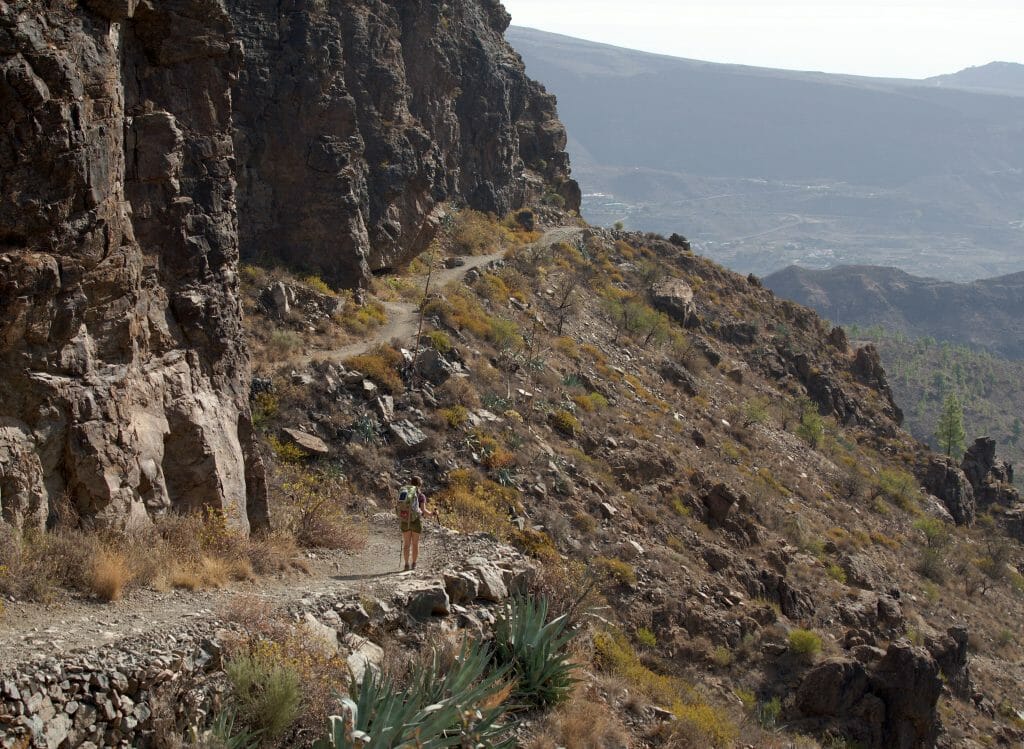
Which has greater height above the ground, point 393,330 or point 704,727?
point 393,330

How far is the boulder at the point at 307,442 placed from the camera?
17.5m

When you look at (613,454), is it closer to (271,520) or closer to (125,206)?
(271,520)

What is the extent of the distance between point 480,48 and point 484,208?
29.6ft

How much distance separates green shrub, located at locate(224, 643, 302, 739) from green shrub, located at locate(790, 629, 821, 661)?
13.0 metres

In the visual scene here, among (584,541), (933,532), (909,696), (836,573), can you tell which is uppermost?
(584,541)

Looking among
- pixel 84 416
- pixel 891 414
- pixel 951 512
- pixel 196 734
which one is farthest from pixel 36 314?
pixel 891 414

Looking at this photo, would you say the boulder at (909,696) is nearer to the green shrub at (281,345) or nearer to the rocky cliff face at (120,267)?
the rocky cliff face at (120,267)

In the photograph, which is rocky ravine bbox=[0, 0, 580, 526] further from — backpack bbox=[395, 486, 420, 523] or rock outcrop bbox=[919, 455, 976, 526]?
rock outcrop bbox=[919, 455, 976, 526]

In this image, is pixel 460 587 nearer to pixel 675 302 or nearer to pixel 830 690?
pixel 830 690

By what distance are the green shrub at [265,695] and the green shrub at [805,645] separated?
1304 cm

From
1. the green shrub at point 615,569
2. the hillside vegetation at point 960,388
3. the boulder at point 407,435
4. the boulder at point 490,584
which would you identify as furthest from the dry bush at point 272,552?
the hillside vegetation at point 960,388

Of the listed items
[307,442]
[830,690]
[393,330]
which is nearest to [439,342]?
[393,330]

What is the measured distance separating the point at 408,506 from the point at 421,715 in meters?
4.69

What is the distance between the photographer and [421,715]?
7223 millimetres
